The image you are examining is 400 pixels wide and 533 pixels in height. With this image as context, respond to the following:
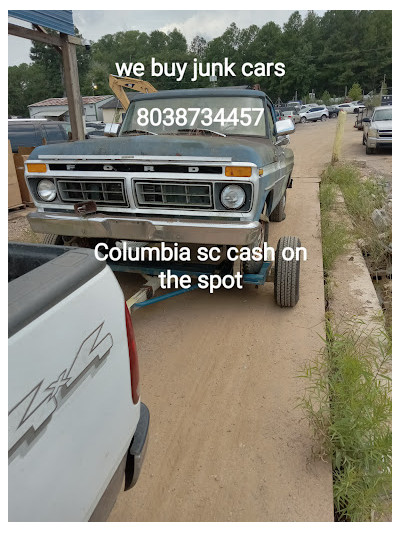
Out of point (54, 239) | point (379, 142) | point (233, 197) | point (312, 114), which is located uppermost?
point (312, 114)

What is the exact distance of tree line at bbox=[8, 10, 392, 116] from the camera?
49562 mm

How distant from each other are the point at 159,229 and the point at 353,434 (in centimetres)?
201

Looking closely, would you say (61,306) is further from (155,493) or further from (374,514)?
(374,514)

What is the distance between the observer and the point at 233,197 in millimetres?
3281

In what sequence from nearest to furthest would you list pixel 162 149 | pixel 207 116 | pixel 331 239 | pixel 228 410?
pixel 228 410, pixel 162 149, pixel 207 116, pixel 331 239

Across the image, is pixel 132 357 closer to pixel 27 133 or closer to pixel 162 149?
pixel 162 149

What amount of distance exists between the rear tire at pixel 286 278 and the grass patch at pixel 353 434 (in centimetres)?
89

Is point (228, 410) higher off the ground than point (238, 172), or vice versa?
point (238, 172)

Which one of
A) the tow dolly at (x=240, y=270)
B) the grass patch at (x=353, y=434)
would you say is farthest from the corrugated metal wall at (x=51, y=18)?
the grass patch at (x=353, y=434)

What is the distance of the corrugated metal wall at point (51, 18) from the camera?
704 centimetres

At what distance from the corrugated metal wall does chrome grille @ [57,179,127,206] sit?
5.04 meters

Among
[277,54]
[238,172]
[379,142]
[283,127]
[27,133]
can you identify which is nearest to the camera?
[238,172]

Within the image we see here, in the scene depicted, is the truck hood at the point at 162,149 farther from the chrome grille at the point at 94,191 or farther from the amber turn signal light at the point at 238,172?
the chrome grille at the point at 94,191

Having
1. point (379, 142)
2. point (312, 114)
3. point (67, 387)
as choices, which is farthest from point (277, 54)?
point (67, 387)
